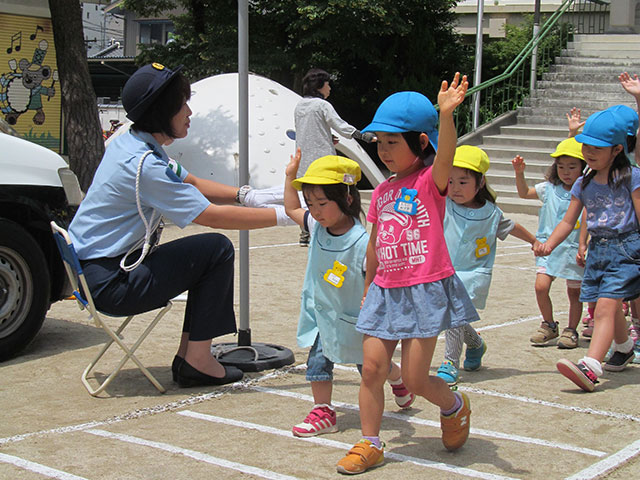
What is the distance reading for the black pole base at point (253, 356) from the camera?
17.8ft

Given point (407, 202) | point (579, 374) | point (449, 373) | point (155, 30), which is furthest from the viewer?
point (155, 30)

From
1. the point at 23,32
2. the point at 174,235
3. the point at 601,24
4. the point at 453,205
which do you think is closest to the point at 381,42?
the point at 601,24

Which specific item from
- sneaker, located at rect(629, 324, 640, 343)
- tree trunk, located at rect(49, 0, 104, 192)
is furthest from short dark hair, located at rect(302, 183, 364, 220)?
tree trunk, located at rect(49, 0, 104, 192)

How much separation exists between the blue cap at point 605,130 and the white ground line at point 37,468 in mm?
3327

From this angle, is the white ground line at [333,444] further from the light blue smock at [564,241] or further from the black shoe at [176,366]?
the light blue smock at [564,241]

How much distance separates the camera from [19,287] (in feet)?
18.8

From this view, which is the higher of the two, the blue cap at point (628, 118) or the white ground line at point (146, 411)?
the blue cap at point (628, 118)

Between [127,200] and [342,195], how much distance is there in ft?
4.28

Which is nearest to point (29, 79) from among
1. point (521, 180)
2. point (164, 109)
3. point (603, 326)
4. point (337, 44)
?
point (337, 44)

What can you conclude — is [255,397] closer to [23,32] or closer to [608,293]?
[608,293]

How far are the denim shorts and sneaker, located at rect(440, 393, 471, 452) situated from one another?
66.8 inches

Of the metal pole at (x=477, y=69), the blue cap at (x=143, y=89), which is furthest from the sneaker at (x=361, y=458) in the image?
the metal pole at (x=477, y=69)

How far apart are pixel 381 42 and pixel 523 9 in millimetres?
5993

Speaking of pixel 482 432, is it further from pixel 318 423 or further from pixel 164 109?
pixel 164 109
